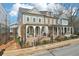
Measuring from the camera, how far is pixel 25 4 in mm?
2715

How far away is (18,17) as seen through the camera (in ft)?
8.93

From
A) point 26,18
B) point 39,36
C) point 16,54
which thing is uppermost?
point 26,18

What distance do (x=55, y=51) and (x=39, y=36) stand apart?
8.5 inches

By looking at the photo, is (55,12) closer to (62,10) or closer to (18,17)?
(62,10)

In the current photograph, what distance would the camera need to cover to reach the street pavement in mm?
2650

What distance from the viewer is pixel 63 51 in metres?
2.67

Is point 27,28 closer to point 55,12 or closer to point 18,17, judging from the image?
point 18,17

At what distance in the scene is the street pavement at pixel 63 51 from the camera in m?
2.65

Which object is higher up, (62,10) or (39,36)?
(62,10)

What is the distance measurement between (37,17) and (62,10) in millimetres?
259

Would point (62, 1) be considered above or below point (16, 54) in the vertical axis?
above

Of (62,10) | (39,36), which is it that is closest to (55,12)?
(62,10)

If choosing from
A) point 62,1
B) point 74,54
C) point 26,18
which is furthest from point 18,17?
point 74,54

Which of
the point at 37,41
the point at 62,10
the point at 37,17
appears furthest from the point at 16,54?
the point at 62,10
